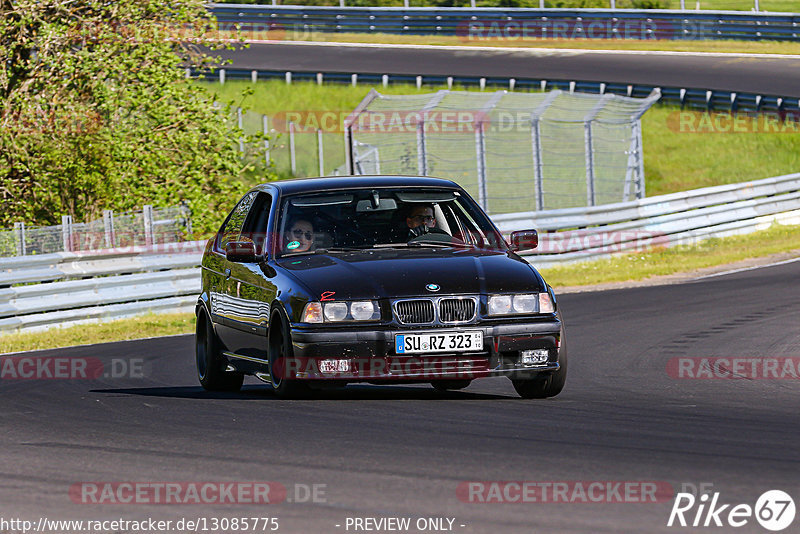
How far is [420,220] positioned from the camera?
34.3 ft

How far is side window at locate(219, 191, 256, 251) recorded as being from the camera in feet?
38.0

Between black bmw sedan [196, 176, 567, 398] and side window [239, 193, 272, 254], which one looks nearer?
black bmw sedan [196, 176, 567, 398]

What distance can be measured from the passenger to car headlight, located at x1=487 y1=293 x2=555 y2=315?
5.30 feet

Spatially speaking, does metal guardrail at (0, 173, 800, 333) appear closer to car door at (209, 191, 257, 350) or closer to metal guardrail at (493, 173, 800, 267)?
metal guardrail at (493, 173, 800, 267)

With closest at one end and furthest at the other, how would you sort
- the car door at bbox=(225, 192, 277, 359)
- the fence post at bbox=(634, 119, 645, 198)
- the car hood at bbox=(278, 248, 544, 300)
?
the car hood at bbox=(278, 248, 544, 300)
the car door at bbox=(225, 192, 277, 359)
the fence post at bbox=(634, 119, 645, 198)

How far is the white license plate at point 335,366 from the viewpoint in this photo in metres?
9.23

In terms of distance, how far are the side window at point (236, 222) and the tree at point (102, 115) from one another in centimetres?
1230

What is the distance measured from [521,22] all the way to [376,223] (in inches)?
1611

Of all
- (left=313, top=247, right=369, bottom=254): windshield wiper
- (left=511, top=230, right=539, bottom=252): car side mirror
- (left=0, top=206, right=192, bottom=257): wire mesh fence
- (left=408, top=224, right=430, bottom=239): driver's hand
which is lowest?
(left=0, top=206, right=192, bottom=257): wire mesh fence

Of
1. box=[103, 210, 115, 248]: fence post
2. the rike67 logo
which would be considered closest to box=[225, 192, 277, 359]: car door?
the rike67 logo

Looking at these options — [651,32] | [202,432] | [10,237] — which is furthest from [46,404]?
[651,32]

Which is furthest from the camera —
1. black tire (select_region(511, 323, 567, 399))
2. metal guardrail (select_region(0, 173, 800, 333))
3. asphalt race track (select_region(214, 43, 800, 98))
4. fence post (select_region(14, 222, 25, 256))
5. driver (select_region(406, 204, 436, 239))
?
asphalt race track (select_region(214, 43, 800, 98))

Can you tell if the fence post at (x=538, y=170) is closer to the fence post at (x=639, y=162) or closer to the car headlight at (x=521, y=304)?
the fence post at (x=639, y=162)

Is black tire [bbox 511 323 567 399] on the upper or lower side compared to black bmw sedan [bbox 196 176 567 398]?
lower
